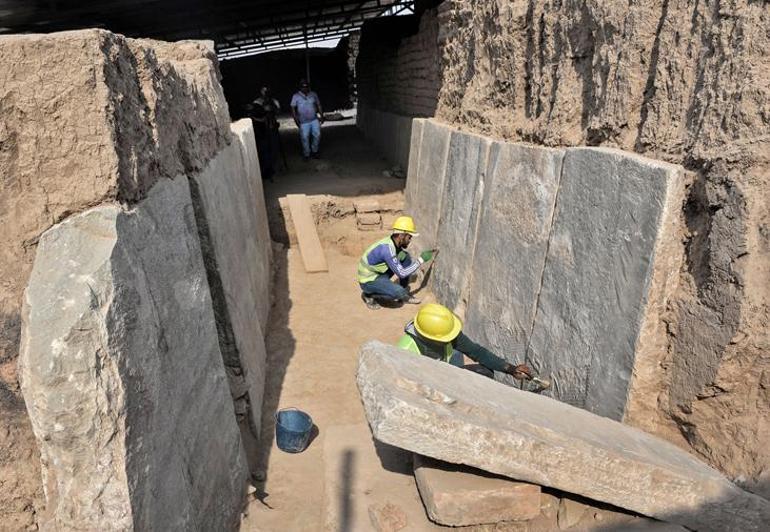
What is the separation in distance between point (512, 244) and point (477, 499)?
2.19 metres

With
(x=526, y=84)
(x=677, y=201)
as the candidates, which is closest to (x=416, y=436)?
(x=677, y=201)

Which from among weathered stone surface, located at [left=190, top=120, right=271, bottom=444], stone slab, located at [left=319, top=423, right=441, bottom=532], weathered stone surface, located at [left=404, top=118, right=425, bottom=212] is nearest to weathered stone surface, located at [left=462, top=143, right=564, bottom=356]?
stone slab, located at [left=319, top=423, right=441, bottom=532]

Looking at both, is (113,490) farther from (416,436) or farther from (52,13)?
(52,13)

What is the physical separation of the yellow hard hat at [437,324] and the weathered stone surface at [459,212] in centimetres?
163

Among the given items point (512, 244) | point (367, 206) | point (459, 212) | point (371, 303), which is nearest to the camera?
point (512, 244)

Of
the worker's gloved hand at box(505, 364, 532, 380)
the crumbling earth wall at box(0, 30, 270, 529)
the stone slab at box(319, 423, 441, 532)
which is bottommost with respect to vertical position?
the stone slab at box(319, 423, 441, 532)

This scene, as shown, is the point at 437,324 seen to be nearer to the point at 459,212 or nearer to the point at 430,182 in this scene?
the point at 459,212

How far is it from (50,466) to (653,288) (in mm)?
2837

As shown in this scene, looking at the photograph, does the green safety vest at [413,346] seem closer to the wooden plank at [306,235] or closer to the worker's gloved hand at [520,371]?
the worker's gloved hand at [520,371]

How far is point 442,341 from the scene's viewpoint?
3.59m

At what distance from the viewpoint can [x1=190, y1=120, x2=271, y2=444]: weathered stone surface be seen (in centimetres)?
318

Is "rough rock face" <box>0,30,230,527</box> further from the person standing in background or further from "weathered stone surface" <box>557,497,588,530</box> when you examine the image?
the person standing in background

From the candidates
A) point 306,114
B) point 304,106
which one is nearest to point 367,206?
point 306,114

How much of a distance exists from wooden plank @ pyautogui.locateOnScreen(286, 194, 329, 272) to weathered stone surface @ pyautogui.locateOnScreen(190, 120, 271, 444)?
2.58 metres
